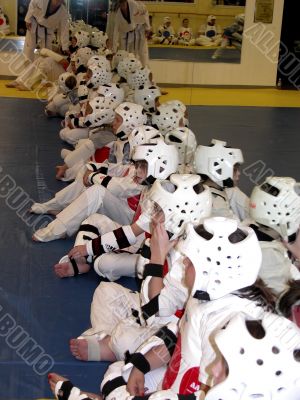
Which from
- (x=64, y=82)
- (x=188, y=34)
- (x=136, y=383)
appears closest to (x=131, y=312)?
(x=136, y=383)

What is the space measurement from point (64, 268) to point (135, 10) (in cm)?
832

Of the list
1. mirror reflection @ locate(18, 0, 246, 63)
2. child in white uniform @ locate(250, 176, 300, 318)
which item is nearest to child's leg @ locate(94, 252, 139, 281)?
child in white uniform @ locate(250, 176, 300, 318)

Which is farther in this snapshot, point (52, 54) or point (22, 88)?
point (22, 88)

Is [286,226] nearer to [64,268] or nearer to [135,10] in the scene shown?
[64,268]

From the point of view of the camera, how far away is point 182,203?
379 cm

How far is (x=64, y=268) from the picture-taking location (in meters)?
5.14

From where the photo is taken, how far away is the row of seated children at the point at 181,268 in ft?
6.95

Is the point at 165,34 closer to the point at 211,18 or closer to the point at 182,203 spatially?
the point at 211,18

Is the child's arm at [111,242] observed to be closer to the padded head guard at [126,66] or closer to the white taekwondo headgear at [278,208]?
the white taekwondo headgear at [278,208]

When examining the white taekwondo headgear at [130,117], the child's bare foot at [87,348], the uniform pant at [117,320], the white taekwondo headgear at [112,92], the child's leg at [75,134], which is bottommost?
the child's leg at [75,134]

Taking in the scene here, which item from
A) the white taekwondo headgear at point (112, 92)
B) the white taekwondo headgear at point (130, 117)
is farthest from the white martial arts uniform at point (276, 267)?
the white taekwondo headgear at point (112, 92)

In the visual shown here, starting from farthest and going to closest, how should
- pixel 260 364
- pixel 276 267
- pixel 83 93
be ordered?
pixel 83 93
pixel 276 267
pixel 260 364

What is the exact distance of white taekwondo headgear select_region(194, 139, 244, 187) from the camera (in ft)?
15.7

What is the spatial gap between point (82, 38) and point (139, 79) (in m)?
3.72
